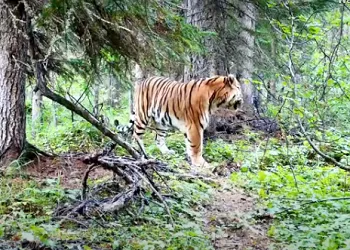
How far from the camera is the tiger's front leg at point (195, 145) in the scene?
8137 millimetres

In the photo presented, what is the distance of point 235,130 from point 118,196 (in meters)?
5.97

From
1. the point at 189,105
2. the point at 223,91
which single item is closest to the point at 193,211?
the point at 189,105

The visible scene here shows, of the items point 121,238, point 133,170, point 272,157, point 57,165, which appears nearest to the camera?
point 121,238

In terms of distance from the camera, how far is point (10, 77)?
5.75 meters

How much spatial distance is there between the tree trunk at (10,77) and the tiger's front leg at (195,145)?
3162mm

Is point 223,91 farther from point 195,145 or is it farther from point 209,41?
point 209,41

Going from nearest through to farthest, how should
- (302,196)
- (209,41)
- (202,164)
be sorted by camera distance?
(302,196)
(202,164)
(209,41)

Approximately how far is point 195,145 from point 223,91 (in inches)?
44.5

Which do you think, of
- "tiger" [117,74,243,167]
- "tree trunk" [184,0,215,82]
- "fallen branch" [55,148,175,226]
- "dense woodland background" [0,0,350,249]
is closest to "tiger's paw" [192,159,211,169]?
"tiger" [117,74,243,167]

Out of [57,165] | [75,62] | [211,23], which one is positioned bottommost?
[57,165]

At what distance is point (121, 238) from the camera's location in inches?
162

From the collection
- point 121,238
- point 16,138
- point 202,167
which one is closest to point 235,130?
point 202,167

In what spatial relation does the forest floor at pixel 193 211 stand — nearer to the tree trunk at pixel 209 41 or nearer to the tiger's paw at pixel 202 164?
the tiger's paw at pixel 202 164

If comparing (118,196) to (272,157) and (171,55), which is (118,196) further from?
(272,157)
